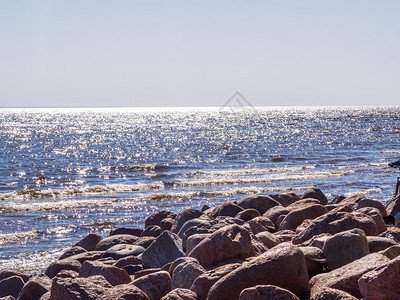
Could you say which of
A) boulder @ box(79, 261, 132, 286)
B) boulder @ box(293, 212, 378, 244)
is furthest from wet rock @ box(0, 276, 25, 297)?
boulder @ box(293, 212, 378, 244)

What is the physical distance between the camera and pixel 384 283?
463 cm

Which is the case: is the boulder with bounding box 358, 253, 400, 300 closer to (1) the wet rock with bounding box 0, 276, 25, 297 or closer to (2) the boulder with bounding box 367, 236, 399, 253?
(2) the boulder with bounding box 367, 236, 399, 253

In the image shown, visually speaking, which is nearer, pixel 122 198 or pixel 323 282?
pixel 323 282

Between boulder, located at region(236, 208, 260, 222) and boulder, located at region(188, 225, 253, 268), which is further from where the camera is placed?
boulder, located at region(236, 208, 260, 222)

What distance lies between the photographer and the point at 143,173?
36688 mm

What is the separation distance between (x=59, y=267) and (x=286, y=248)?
532 centimetres

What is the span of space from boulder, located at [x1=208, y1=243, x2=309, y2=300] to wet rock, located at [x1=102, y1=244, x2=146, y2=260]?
16.1 ft

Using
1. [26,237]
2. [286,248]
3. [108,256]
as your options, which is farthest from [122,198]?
[286,248]

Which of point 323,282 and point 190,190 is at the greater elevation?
point 323,282

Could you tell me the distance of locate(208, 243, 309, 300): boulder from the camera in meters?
5.38

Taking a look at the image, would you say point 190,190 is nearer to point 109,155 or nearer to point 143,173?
point 143,173

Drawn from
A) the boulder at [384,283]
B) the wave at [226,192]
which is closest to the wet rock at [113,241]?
the boulder at [384,283]

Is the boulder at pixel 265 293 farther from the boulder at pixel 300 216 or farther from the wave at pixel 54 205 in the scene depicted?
the wave at pixel 54 205

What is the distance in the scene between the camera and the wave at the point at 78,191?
26.7m
